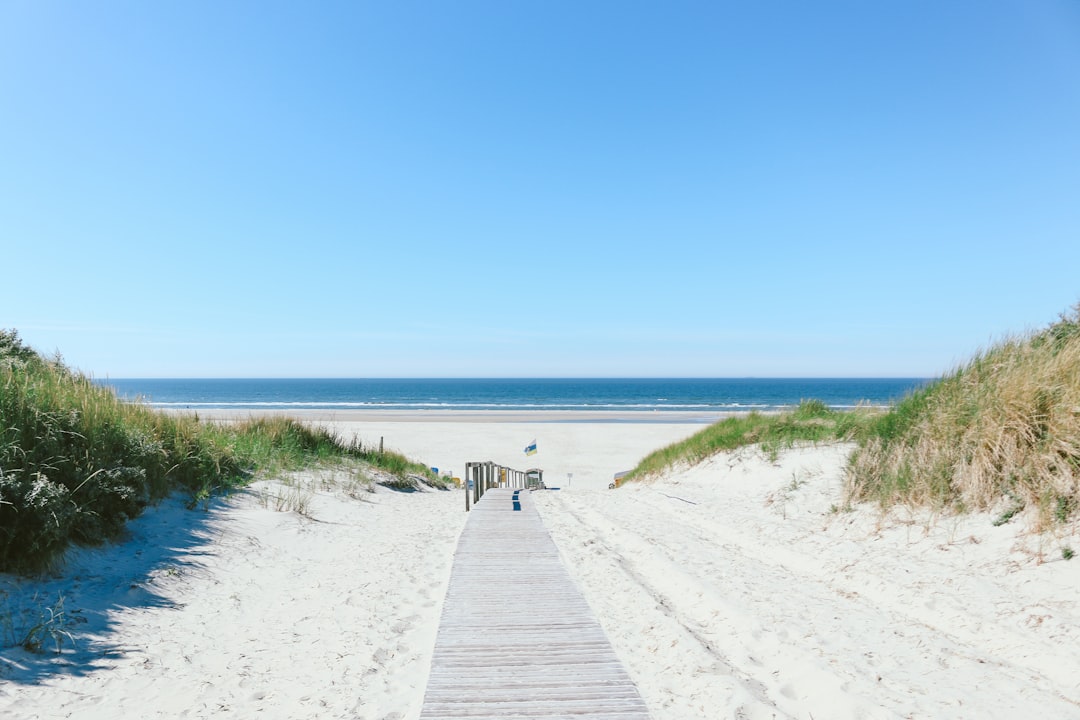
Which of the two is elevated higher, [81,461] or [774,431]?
[81,461]

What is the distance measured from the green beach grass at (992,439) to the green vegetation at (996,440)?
11 millimetres

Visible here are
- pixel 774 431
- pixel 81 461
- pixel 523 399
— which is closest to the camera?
pixel 81 461

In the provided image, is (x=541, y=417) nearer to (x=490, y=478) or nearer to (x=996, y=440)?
(x=490, y=478)

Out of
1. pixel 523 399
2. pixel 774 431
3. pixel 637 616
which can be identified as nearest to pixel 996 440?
pixel 637 616

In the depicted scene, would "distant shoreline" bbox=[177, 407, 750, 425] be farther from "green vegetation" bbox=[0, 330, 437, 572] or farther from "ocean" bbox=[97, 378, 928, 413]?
"green vegetation" bbox=[0, 330, 437, 572]

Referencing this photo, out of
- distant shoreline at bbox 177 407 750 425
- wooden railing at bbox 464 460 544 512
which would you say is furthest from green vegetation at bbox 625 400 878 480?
distant shoreline at bbox 177 407 750 425

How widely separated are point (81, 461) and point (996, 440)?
1049 centimetres

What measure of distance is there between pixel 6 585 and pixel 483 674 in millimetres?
4017

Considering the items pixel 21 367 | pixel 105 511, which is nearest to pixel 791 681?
pixel 105 511

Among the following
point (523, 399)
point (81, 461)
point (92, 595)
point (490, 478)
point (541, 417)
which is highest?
point (81, 461)

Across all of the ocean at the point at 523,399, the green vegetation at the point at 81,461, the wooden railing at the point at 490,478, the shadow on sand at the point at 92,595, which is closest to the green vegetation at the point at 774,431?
the ocean at the point at 523,399

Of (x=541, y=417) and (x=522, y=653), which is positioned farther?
(x=541, y=417)

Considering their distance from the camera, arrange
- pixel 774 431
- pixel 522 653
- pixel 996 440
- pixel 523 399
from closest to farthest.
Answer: pixel 522 653 < pixel 996 440 < pixel 774 431 < pixel 523 399

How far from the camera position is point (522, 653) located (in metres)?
4.57
